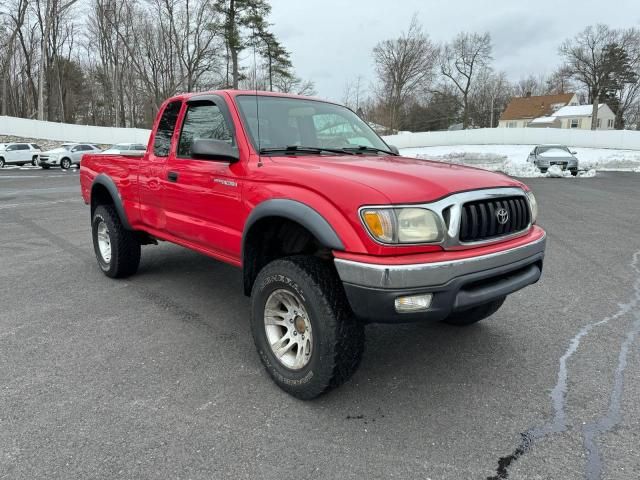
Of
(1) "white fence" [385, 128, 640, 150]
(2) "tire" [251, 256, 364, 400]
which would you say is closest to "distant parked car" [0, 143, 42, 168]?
(1) "white fence" [385, 128, 640, 150]

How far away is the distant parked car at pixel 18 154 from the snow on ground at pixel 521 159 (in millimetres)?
24127

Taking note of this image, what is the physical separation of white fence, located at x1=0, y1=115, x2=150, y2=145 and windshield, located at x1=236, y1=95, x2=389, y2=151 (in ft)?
123

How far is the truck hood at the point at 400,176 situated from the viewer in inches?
102

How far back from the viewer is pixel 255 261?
11.0ft

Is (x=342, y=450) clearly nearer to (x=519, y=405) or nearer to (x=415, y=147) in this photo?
(x=519, y=405)

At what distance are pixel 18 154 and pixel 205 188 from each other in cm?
3060

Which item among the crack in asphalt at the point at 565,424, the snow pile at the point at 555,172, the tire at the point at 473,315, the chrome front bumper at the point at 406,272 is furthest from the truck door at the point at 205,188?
the snow pile at the point at 555,172

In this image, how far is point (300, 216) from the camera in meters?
2.75

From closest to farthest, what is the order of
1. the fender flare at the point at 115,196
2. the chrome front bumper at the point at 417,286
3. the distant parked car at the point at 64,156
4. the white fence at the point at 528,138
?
the chrome front bumper at the point at 417,286
the fender flare at the point at 115,196
the distant parked car at the point at 64,156
the white fence at the point at 528,138

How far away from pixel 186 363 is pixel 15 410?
3.41 ft

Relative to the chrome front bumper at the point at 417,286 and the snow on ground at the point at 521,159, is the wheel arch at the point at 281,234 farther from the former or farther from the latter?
the snow on ground at the point at 521,159

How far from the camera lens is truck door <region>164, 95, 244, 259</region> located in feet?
11.2

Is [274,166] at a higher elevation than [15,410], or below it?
higher

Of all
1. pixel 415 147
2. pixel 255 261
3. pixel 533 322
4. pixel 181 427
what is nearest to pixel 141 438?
pixel 181 427
